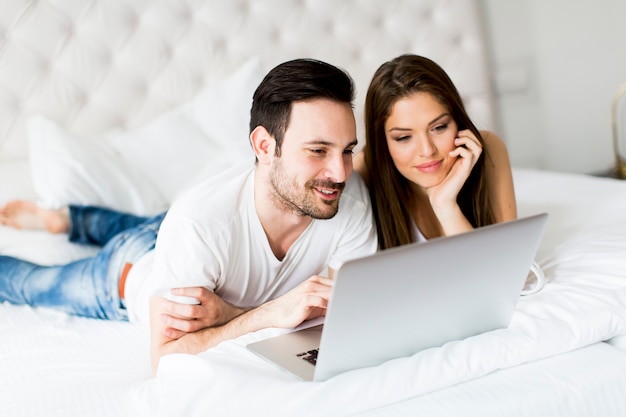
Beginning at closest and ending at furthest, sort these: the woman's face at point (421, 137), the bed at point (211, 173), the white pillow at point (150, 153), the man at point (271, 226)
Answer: the bed at point (211, 173), the man at point (271, 226), the woman's face at point (421, 137), the white pillow at point (150, 153)

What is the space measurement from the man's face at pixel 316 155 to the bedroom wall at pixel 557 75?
212 centimetres

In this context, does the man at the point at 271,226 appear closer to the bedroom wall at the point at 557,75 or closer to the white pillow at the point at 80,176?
the white pillow at the point at 80,176

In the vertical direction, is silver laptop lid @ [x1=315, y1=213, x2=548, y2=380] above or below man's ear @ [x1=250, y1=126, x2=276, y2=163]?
below

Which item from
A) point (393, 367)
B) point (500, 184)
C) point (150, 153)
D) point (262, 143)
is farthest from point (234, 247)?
point (150, 153)

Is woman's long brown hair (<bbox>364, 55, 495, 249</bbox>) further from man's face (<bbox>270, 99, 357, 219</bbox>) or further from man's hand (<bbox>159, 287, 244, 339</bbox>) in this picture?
man's hand (<bbox>159, 287, 244, 339</bbox>)

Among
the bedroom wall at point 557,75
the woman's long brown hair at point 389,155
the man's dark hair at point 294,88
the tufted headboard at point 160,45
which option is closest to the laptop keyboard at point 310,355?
the man's dark hair at point 294,88

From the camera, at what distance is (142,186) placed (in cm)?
250

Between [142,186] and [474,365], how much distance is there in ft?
5.14

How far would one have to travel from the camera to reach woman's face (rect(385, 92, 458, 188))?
185 centimetres

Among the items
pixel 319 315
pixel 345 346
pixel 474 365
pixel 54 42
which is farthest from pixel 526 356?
pixel 54 42

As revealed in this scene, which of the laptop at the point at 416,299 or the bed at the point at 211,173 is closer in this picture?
the laptop at the point at 416,299

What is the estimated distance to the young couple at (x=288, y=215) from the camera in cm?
157

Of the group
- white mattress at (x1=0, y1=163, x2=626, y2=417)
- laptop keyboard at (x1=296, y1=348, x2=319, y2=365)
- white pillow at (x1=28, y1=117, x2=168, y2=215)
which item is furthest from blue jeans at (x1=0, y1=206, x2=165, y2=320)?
laptop keyboard at (x1=296, y1=348, x2=319, y2=365)

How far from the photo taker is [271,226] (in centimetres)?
170
